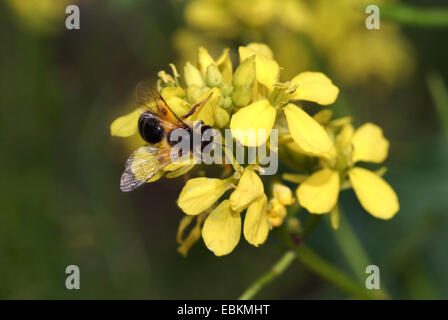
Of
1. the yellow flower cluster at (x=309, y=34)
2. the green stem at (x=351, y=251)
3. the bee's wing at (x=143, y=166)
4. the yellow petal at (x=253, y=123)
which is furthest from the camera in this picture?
the yellow flower cluster at (x=309, y=34)

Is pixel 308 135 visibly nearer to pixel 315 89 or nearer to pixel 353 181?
pixel 315 89

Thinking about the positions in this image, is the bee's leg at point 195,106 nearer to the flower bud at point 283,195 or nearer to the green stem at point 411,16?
the flower bud at point 283,195

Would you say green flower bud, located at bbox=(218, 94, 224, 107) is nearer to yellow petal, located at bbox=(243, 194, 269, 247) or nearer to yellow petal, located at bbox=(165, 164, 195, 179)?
yellow petal, located at bbox=(165, 164, 195, 179)

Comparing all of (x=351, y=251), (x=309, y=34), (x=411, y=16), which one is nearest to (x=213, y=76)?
(x=411, y=16)

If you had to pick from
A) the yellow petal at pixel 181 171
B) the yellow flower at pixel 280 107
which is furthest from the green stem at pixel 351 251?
the yellow petal at pixel 181 171

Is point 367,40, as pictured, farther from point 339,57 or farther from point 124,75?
point 124,75

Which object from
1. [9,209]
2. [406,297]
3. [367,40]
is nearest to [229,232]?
[406,297]
